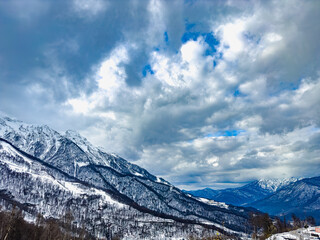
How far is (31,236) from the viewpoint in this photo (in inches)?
4094

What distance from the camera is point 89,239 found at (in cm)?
19900

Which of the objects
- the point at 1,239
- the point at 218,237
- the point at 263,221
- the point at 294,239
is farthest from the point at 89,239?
the point at 218,237

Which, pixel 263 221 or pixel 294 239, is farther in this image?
pixel 263 221

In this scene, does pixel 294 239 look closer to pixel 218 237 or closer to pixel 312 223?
pixel 218 237

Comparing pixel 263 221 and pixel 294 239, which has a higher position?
pixel 263 221

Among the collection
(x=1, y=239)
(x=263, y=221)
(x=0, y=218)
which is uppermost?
(x=263, y=221)

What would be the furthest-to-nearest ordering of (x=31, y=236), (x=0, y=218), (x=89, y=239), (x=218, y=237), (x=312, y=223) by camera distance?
(x=89, y=239) < (x=312, y=223) < (x=0, y=218) < (x=31, y=236) < (x=218, y=237)

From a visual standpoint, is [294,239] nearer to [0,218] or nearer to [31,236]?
[31,236]

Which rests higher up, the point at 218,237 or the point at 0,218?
the point at 0,218

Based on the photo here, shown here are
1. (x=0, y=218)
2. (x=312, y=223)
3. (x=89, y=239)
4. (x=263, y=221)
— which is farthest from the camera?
(x=89, y=239)

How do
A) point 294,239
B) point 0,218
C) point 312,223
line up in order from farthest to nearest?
1. point 312,223
2. point 0,218
3. point 294,239

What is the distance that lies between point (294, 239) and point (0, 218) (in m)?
133

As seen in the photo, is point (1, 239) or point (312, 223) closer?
point (1, 239)

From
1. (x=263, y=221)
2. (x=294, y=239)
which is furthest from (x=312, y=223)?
(x=294, y=239)
